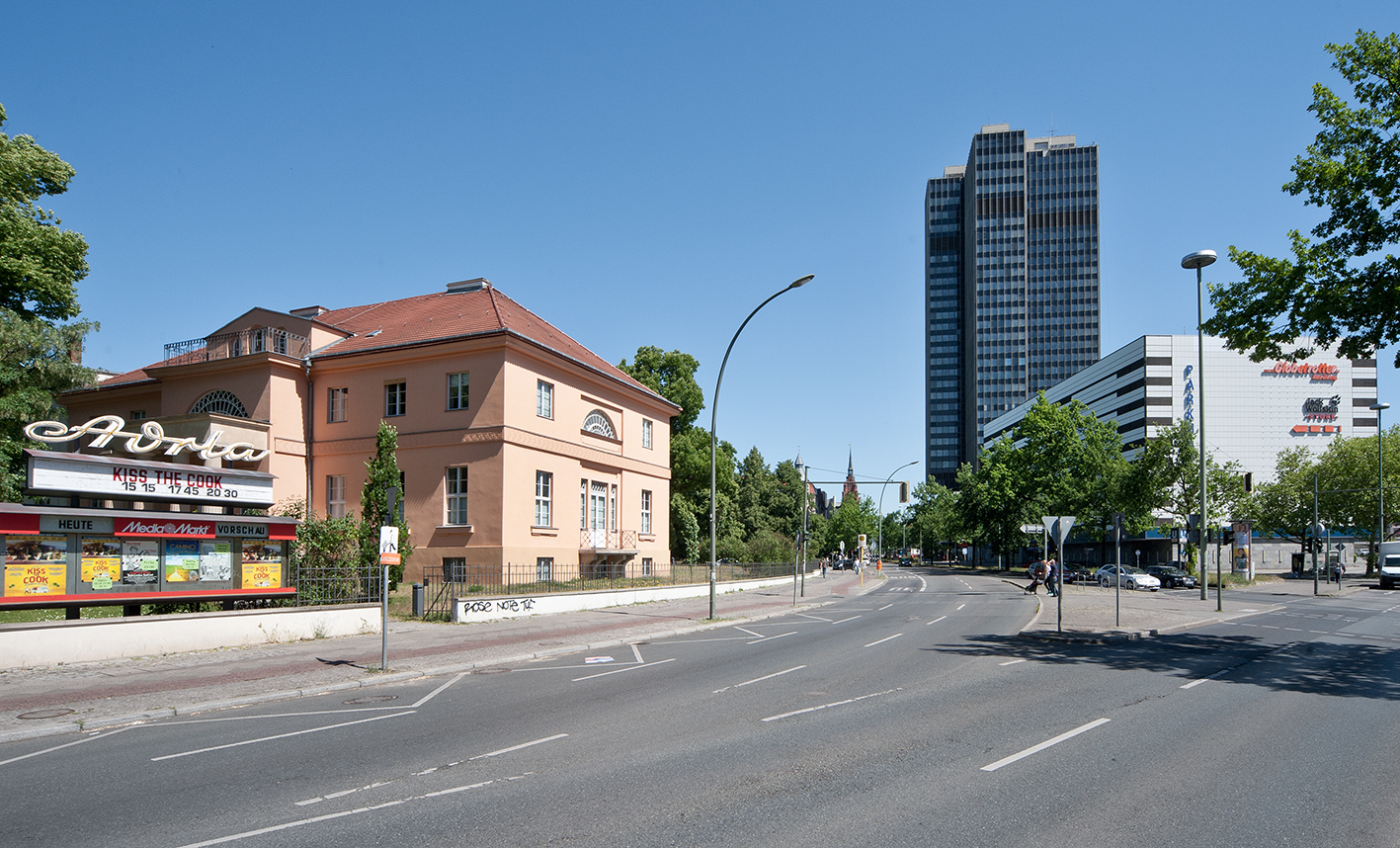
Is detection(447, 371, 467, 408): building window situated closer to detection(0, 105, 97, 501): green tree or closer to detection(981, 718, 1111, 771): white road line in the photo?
detection(0, 105, 97, 501): green tree

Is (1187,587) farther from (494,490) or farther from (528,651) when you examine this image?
(528,651)

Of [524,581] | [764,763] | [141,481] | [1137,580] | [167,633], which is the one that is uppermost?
[141,481]

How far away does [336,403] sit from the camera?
117ft

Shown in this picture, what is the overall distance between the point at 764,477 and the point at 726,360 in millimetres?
50751

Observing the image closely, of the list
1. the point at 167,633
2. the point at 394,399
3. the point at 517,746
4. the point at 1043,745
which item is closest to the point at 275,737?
the point at 517,746

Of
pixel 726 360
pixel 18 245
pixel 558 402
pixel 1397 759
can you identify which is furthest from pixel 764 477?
pixel 1397 759

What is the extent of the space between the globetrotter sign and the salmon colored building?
1057 cm

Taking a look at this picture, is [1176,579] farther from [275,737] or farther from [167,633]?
[275,737]

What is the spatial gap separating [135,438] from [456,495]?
1467 cm

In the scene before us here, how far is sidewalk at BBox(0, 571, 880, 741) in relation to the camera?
36.0ft

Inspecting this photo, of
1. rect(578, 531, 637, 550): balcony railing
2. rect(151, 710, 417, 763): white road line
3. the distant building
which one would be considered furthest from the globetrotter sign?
the distant building

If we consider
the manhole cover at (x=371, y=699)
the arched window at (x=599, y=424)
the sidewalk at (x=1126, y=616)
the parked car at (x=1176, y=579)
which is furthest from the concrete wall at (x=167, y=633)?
the parked car at (x=1176, y=579)

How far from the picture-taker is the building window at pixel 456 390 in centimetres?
3259

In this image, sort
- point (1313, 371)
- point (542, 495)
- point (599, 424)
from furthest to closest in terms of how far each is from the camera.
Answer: point (1313, 371) → point (599, 424) → point (542, 495)
